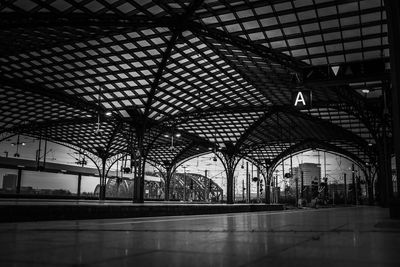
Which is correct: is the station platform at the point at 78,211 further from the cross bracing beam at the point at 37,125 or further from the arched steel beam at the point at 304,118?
the cross bracing beam at the point at 37,125

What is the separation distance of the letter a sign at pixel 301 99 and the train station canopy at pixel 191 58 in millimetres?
57

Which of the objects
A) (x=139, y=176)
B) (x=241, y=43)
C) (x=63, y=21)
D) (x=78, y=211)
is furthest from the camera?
(x=139, y=176)

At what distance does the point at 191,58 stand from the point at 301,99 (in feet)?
41.1

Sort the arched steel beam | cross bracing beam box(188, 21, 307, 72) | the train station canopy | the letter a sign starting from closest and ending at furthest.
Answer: the letter a sign, the train station canopy, cross bracing beam box(188, 21, 307, 72), the arched steel beam

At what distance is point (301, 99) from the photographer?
16344mm

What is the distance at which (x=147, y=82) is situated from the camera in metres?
31.1

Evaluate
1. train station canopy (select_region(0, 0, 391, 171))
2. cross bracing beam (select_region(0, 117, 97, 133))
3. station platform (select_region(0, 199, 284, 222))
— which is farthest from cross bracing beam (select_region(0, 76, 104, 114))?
station platform (select_region(0, 199, 284, 222))

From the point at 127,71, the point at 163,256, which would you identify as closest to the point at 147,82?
the point at 127,71

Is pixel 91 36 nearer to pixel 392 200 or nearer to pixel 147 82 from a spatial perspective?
pixel 147 82

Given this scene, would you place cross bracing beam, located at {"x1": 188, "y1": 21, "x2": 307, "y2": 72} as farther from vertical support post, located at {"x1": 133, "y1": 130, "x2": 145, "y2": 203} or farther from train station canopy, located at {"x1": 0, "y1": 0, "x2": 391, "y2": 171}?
vertical support post, located at {"x1": 133, "y1": 130, "x2": 145, "y2": 203}

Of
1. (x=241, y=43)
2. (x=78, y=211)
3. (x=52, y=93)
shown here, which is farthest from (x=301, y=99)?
(x=52, y=93)

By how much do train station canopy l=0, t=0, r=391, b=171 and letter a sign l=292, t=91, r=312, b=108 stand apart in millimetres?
57

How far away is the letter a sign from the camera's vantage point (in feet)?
53.2

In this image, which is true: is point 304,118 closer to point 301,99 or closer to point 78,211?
point 301,99
